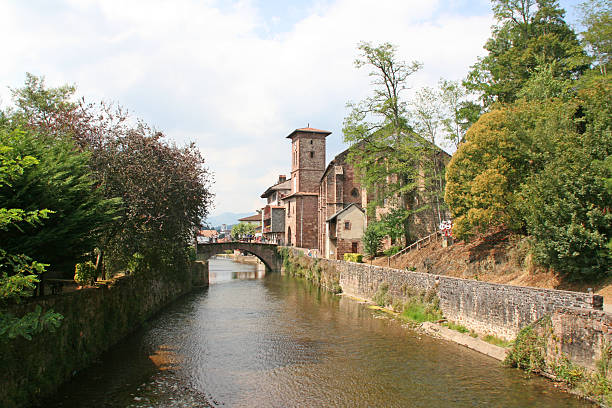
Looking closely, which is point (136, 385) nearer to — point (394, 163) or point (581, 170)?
point (581, 170)

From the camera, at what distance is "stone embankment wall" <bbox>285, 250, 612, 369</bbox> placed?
1113 cm

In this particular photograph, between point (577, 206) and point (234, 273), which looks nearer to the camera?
point (577, 206)

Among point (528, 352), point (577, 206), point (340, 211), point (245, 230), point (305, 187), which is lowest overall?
point (528, 352)

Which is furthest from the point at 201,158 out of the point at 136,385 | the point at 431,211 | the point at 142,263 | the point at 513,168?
the point at 431,211

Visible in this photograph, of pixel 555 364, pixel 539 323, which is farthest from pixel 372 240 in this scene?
pixel 555 364

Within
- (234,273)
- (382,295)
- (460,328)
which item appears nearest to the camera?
(460,328)

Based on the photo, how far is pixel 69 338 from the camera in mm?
12500

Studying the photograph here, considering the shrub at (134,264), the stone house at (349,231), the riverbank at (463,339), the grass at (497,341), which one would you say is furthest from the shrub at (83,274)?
the stone house at (349,231)

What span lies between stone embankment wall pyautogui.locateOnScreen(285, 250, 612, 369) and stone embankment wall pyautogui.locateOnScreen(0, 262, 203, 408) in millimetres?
13264

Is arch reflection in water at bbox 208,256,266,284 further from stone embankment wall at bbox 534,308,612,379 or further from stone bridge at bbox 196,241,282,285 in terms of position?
stone embankment wall at bbox 534,308,612,379

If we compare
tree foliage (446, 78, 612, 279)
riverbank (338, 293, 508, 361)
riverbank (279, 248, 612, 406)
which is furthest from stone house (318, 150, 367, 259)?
riverbank (338, 293, 508, 361)

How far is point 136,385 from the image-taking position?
494 inches

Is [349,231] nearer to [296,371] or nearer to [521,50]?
[521,50]

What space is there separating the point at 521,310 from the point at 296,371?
7399 millimetres
